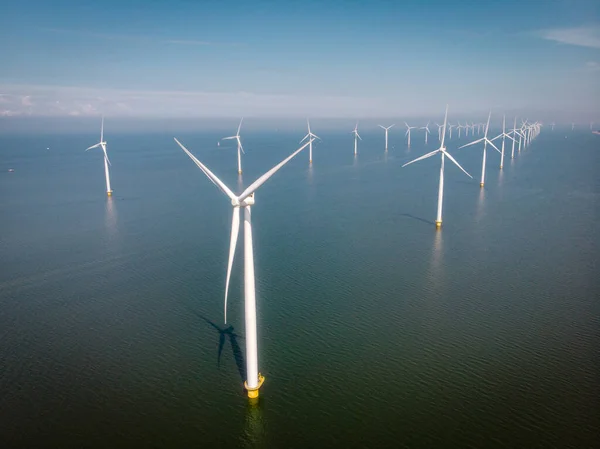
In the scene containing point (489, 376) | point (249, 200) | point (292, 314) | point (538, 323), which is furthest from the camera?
point (292, 314)

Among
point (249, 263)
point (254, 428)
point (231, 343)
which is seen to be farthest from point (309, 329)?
point (249, 263)

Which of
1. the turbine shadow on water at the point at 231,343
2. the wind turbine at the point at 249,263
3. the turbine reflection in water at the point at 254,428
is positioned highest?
the wind turbine at the point at 249,263

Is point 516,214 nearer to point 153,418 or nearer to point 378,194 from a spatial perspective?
point 378,194

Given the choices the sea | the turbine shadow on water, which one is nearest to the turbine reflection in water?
the sea

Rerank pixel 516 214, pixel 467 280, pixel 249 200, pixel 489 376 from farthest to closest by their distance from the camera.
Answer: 1. pixel 516 214
2. pixel 467 280
3. pixel 489 376
4. pixel 249 200

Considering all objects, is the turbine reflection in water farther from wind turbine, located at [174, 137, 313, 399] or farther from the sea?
wind turbine, located at [174, 137, 313, 399]

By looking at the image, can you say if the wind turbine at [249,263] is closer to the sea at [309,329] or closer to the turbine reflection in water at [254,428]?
the turbine reflection in water at [254,428]

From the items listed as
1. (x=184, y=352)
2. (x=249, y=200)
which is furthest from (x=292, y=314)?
(x=249, y=200)

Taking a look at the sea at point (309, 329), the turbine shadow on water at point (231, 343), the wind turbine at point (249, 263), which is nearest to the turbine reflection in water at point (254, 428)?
the sea at point (309, 329)
